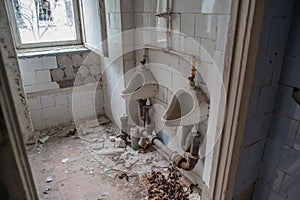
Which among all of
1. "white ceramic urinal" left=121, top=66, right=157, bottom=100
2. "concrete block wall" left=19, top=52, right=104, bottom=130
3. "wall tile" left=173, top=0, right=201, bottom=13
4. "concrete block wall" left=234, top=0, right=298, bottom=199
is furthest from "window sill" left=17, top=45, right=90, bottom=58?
"concrete block wall" left=234, top=0, right=298, bottom=199

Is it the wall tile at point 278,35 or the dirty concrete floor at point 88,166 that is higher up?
the wall tile at point 278,35

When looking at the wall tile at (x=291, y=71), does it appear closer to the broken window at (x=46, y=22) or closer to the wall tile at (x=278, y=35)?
the wall tile at (x=278, y=35)

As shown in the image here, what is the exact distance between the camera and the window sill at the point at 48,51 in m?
2.72

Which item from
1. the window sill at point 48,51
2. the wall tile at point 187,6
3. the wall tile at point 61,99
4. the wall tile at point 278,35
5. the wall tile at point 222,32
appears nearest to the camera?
the wall tile at point 278,35

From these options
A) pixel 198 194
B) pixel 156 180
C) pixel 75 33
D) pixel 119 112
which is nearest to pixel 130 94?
pixel 119 112

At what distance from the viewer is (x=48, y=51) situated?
112 inches

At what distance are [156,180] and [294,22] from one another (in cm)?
163

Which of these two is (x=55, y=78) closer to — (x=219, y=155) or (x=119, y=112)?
(x=119, y=112)

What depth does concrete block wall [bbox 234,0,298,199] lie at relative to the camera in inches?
41.3

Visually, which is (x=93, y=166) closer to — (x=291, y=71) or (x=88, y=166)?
(x=88, y=166)

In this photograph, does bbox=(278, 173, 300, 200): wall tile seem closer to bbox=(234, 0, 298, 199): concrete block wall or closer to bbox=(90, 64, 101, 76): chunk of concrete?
bbox=(234, 0, 298, 199): concrete block wall

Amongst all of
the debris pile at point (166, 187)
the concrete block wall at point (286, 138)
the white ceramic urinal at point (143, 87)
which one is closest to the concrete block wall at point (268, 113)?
the concrete block wall at point (286, 138)

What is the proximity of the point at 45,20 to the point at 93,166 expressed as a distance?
1.95m

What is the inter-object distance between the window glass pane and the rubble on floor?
4.14ft
